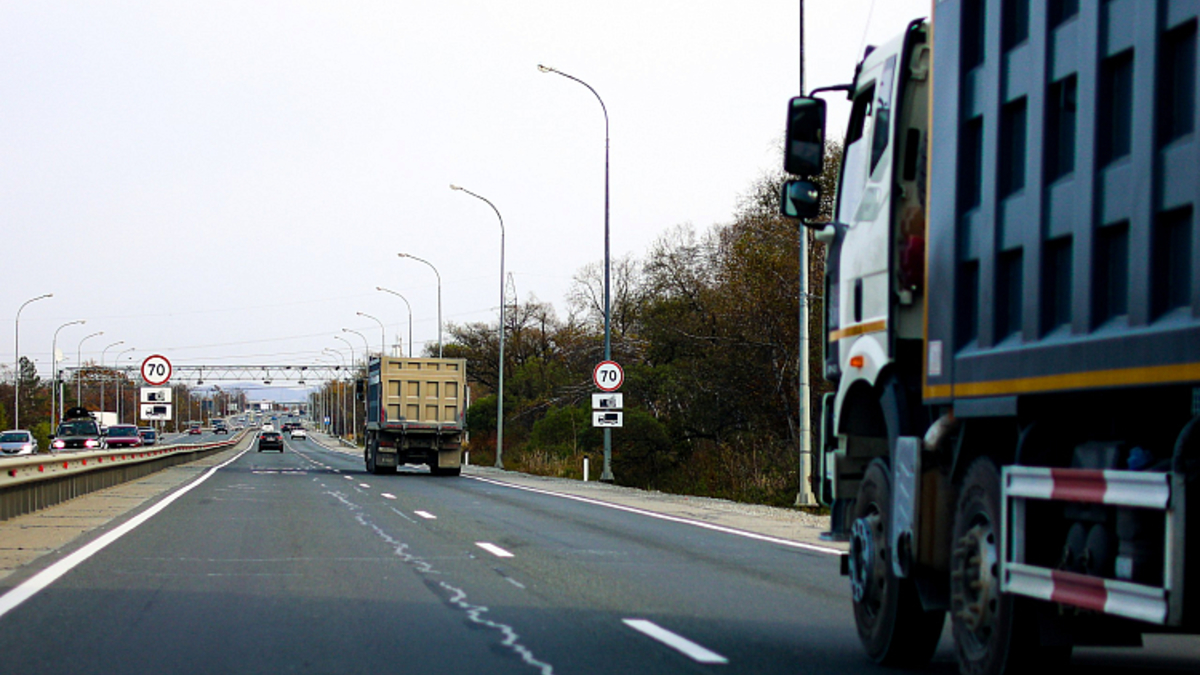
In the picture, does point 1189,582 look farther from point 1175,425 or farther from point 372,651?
point 372,651

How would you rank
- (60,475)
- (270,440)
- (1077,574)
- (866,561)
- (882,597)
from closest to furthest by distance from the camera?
(1077,574), (882,597), (866,561), (60,475), (270,440)

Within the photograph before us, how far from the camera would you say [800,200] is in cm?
802

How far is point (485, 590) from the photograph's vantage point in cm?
1065

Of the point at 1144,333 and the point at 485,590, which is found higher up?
the point at 1144,333

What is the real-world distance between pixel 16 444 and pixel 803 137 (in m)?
49.8

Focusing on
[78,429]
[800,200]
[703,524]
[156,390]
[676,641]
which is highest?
[800,200]

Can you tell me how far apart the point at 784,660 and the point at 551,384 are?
231 feet

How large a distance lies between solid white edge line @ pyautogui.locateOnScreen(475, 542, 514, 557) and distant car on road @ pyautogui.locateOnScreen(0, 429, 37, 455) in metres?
39.0

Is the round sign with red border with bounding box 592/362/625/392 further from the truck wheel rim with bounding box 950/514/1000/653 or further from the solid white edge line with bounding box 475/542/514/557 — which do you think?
the truck wheel rim with bounding box 950/514/1000/653

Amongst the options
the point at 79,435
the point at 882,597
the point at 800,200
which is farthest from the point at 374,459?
the point at 882,597

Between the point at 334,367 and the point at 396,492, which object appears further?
the point at 334,367

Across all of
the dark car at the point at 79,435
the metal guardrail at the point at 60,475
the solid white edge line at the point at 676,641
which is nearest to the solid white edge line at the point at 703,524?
the solid white edge line at the point at 676,641

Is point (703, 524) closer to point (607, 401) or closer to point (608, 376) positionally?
point (607, 401)

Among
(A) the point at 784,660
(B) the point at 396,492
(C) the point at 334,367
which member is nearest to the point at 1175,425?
(A) the point at 784,660
